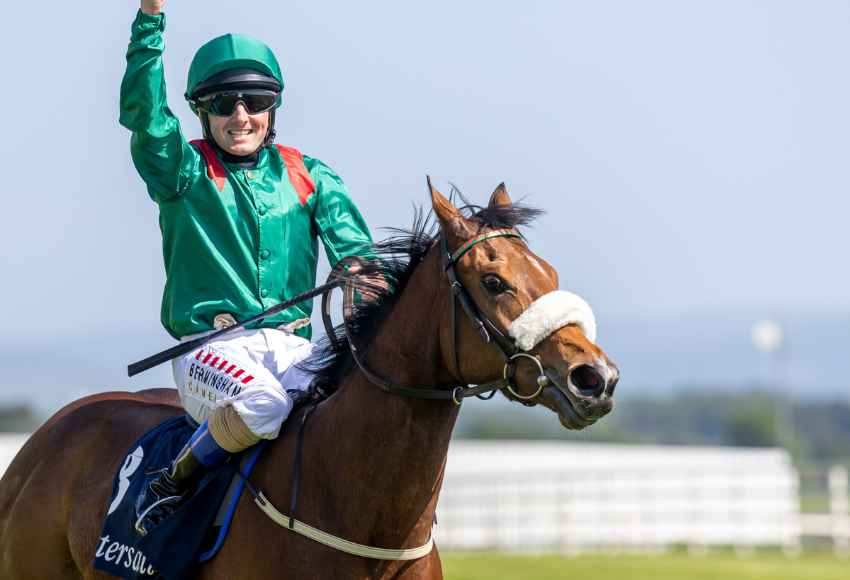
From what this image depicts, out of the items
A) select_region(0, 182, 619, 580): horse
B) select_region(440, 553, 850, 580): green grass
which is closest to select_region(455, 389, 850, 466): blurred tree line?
select_region(440, 553, 850, 580): green grass

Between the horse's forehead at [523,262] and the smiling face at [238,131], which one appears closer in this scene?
the horse's forehead at [523,262]

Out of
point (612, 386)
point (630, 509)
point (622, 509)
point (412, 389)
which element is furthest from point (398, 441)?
point (630, 509)

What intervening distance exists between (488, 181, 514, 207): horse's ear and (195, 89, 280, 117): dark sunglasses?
1.22m

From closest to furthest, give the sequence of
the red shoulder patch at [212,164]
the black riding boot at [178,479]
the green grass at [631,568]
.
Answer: the black riding boot at [178,479]
the red shoulder patch at [212,164]
the green grass at [631,568]

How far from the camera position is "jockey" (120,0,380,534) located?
18.1 feet

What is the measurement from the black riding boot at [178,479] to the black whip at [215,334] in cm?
37

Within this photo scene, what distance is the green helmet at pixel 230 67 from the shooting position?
593 cm

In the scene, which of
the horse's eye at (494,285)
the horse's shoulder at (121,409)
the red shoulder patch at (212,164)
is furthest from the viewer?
the horse's shoulder at (121,409)

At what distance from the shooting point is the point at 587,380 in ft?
15.1

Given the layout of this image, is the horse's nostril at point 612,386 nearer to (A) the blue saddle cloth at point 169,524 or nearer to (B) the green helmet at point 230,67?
(A) the blue saddle cloth at point 169,524

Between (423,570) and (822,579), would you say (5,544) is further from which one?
(822,579)

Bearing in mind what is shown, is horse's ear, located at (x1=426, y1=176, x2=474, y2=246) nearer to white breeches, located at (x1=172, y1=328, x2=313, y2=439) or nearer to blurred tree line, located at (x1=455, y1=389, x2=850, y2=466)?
white breeches, located at (x1=172, y1=328, x2=313, y2=439)

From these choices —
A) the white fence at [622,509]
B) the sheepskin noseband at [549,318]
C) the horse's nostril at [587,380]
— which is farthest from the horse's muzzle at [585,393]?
the white fence at [622,509]

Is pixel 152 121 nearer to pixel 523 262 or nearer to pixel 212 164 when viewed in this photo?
pixel 212 164
